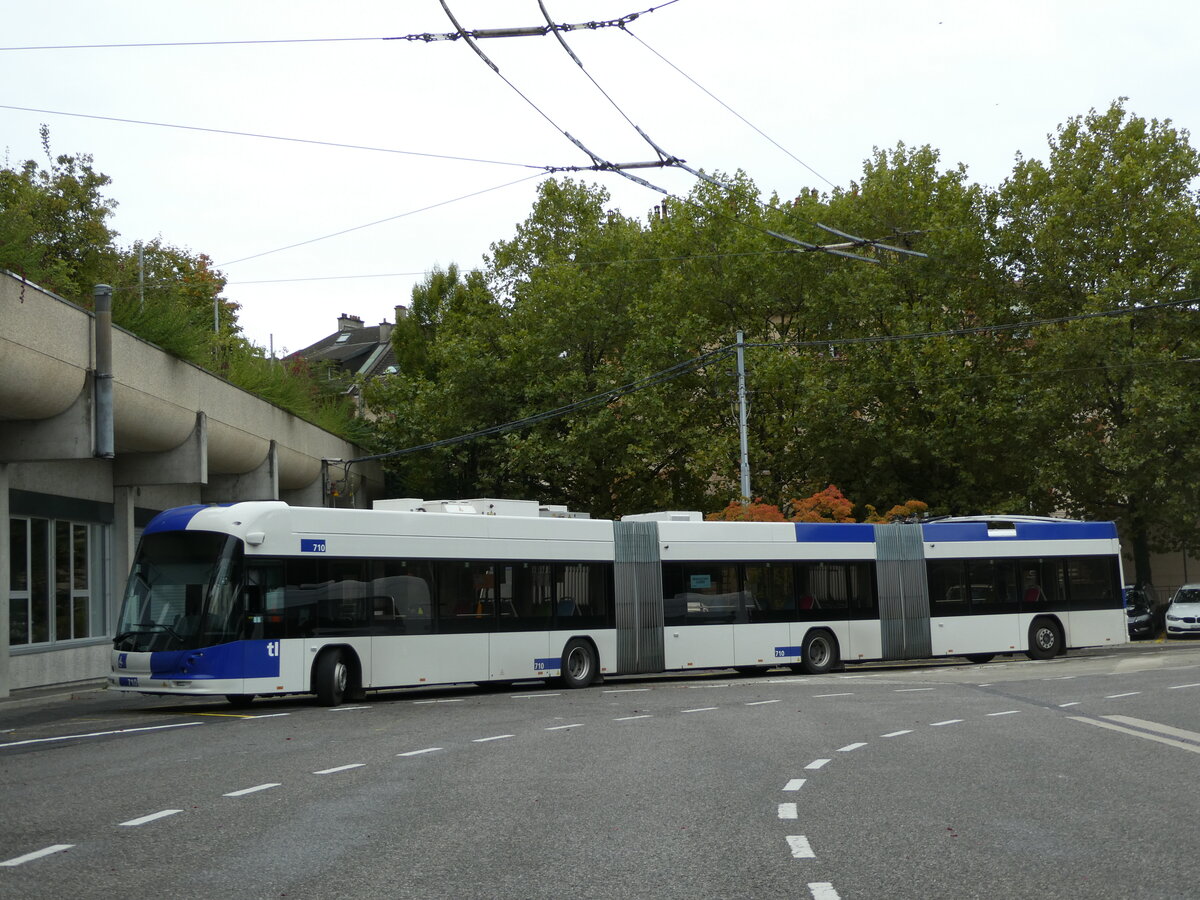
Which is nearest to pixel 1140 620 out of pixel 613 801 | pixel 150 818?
pixel 613 801

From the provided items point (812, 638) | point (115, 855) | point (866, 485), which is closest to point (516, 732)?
point (115, 855)

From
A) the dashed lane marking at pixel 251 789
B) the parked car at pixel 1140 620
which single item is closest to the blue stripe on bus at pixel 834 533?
the dashed lane marking at pixel 251 789

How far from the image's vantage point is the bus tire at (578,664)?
23938 mm

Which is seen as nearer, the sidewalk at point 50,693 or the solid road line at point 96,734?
the solid road line at point 96,734

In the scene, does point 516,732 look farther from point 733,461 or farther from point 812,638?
point 733,461

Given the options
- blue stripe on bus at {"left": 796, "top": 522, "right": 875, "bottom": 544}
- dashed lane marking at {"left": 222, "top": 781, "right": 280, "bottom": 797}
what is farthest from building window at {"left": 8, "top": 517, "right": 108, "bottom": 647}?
dashed lane marking at {"left": 222, "top": 781, "right": 280, "bottom": 797}

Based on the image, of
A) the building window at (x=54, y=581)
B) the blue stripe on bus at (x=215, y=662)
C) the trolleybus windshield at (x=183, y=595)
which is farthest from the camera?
the building window at (x=54, y=581)

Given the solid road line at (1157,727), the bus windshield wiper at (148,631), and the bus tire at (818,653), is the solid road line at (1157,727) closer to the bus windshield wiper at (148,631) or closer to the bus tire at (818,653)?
the bus tire at (818,653)

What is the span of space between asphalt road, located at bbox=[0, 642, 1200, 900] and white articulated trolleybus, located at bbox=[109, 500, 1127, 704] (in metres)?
1.20

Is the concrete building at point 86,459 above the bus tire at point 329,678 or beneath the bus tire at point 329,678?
above

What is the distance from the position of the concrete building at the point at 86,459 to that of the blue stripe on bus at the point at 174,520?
2816 millimetres

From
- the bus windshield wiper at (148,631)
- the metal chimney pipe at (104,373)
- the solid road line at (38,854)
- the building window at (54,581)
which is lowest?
the solid road line at (38,854)

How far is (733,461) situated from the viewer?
45.1 meters

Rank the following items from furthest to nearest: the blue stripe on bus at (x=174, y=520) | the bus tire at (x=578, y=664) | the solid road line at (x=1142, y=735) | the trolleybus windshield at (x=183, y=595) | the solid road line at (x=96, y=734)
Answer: the bus tire at (x=578, y=664), the blue stripe on bus at (x=174, y=520), the trolleybus windshield at (x=183, y=595), the solid road line at (x=96, y=734), the solid road line at (x=1142, y=735)
